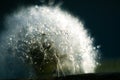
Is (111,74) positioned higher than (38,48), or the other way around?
(38,48)

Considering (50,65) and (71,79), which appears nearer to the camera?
(71,79)

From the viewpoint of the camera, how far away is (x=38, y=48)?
57969mm

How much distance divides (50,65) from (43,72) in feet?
6.78

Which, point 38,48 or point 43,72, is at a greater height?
point 38,48

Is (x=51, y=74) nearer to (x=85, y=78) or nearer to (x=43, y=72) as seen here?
(x=43, y=72)

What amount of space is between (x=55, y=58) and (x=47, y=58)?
4.01ft

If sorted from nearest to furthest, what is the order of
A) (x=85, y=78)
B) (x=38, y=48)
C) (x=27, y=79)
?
(x=85, y=78)
(x=27, y=79)
(x=38, y=48)

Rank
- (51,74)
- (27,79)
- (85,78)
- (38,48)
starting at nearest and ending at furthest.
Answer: (85,78) < (27,79) < (51,74) < (38,48)

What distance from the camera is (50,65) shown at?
5681cm

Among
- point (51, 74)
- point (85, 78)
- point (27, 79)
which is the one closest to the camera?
point (85, 78)

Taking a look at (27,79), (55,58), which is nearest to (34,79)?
(27,79)

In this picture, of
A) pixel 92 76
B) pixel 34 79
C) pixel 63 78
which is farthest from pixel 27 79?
pixel 92 76

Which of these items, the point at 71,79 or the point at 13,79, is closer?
the point at 71,79

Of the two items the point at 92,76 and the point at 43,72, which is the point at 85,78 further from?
the point at 43,72
